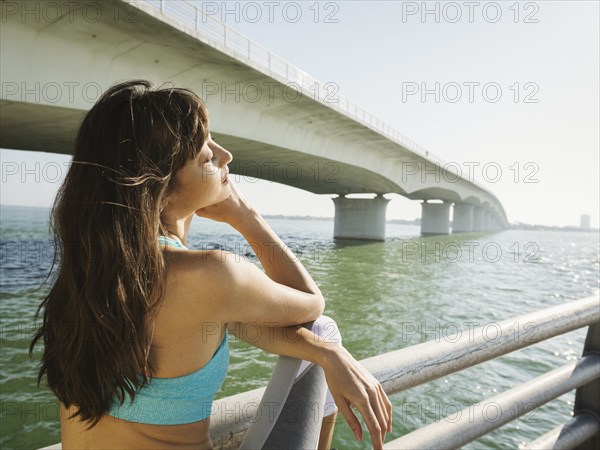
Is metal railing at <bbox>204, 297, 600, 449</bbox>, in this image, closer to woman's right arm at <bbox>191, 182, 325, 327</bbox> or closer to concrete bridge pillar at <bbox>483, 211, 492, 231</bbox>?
woman's right arm at <bbox>191, 182, 325, 327</bbox>

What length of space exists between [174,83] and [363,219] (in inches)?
1372

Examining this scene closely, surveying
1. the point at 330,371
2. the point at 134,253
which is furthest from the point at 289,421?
the point at 134,253

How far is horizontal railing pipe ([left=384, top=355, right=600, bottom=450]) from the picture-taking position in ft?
6.12

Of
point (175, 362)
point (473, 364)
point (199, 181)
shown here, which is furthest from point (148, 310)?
point (473, 364)

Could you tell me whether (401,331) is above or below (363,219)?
below

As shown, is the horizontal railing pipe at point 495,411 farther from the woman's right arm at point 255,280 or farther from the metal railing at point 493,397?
the woman's right arm at point 255,280

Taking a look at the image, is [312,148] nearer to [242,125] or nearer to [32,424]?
[242,125]

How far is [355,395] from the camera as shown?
4.55ft

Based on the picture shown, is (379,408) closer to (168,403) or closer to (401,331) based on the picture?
(168,403)

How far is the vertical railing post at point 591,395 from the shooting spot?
288 cm

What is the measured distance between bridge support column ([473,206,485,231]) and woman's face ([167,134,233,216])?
84923 mm

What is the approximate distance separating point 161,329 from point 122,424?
30 cm

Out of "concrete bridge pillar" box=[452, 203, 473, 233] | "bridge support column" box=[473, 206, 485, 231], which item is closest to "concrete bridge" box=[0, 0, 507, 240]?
"concrete bridge pillar" box=[452, 203, 473, 233]

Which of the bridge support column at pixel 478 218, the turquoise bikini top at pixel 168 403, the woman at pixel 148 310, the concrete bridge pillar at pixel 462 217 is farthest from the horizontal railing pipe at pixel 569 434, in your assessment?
the bridge support column at pixel 478 218
